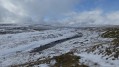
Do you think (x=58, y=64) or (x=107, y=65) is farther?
(x=58, y=64)

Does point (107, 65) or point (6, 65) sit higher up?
point (107, 65)

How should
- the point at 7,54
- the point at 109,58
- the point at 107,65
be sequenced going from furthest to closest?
the point at 7,54 < the point at 109,58 < the point at 107,65

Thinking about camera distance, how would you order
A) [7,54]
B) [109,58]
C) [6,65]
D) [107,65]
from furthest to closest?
1. [7,54]
2. [6,65]
3. [109,58]
4. [107,65]

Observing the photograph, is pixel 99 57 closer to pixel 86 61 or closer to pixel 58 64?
pixel 86 61

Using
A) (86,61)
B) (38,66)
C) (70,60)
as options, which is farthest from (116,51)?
(38,66)

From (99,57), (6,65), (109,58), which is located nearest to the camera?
(109,58)

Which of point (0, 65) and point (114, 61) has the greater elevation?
point (114, 61)

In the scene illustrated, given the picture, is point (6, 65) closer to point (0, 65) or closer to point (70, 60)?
point (0, 65)

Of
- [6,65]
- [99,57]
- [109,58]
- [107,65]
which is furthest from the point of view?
[6,65]

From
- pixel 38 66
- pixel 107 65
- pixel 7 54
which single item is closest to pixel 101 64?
pixel 107 65
